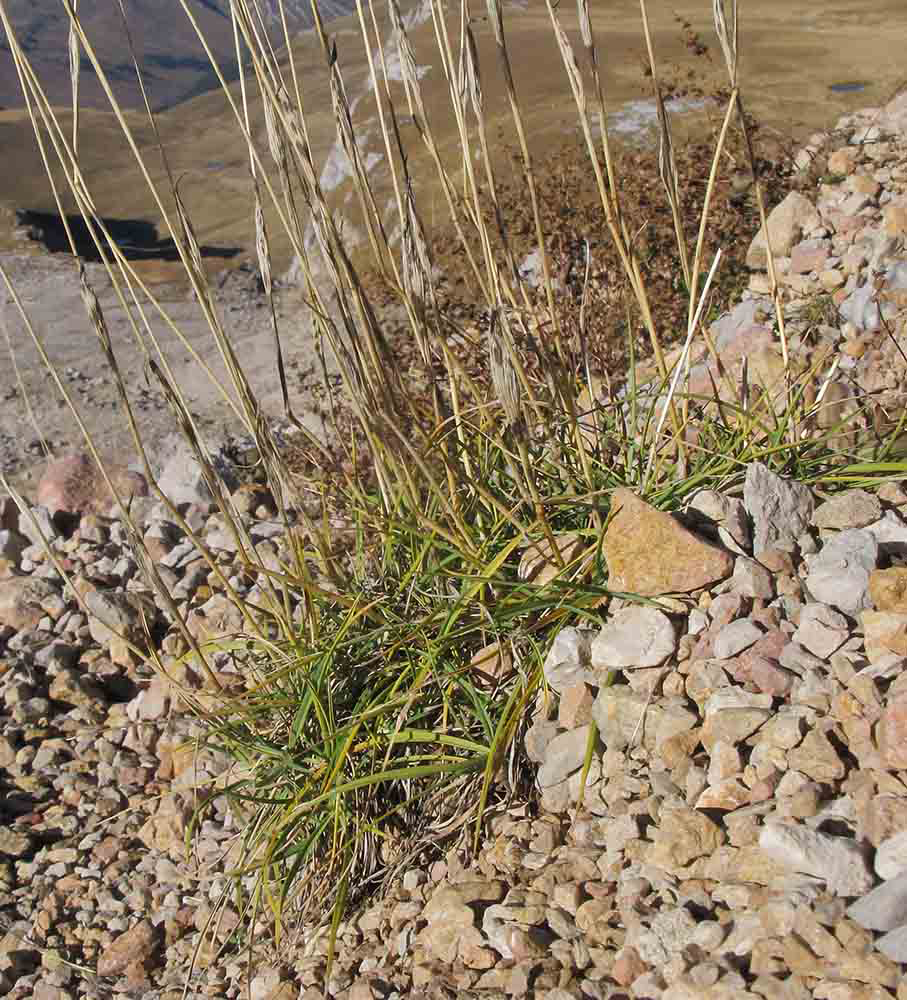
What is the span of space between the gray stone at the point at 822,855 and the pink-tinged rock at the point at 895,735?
0.43 ft

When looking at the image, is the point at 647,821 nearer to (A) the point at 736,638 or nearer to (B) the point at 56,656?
(A) the point at 736,638

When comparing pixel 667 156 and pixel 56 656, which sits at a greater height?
pixel 667 156

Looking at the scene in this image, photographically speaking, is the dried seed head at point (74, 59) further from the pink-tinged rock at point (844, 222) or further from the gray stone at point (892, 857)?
the pink-tinged rock at point (844, 222)

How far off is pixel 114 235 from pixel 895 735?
12.3m

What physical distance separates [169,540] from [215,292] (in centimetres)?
388

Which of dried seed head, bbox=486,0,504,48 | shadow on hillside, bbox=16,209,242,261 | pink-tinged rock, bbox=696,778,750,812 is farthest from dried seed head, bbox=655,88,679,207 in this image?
shadow on hillside, bbox=16,209,242,261

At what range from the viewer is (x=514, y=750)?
5.48 ft

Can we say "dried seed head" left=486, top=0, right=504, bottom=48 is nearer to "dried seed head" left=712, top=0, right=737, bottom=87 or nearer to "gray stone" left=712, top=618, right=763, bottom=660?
"dried seed head" left=712, top=0, right=737, bottom=87

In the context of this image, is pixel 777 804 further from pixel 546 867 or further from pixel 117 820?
pixel 117 820

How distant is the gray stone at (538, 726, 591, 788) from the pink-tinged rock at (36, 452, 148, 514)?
2.45 m

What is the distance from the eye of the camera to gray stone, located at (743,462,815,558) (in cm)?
163

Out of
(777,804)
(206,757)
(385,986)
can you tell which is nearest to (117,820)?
(206,757)

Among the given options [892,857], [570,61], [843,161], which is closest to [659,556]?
[892,857]

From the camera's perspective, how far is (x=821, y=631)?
1479 mm
